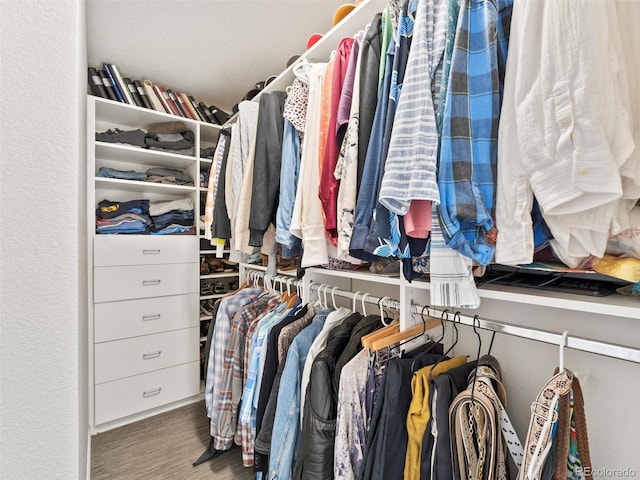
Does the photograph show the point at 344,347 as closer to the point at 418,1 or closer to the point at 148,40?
the point at 418,1

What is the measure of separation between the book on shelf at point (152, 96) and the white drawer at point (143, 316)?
127cm

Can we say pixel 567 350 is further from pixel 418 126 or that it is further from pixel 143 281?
pixel 143 281

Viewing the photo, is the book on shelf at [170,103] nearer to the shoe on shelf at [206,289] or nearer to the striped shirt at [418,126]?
the shoe on shelf at [206,289]

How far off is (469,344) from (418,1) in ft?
3.41

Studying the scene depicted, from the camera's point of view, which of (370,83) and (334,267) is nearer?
(370,83)

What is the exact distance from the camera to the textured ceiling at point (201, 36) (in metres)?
1.51

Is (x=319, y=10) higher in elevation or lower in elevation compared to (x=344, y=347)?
higher

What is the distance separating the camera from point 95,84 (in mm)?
1856

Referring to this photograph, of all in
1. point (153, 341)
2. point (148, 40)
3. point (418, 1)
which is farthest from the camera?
point (153, 341)

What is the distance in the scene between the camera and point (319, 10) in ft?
5.16

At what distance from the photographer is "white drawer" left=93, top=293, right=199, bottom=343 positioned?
1.78 metres

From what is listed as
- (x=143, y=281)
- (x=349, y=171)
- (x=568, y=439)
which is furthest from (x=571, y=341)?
(x=143, y=281)

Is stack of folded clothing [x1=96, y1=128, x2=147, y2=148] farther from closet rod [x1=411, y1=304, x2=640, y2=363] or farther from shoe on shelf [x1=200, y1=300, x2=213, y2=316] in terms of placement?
closet rod [x1=411, y1=304, x2=640, y2=363]

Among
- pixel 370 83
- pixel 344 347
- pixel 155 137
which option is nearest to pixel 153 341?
pixel 155 137
